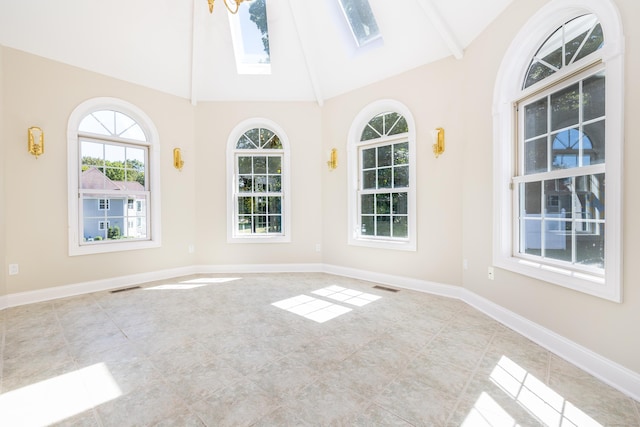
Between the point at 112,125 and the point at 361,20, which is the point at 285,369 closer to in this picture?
the point at 112,125

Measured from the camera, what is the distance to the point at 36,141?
10.9 feet

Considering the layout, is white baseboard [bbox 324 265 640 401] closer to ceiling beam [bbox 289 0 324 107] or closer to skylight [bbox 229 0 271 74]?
ceiling beam [bbox 289 0 324 107]

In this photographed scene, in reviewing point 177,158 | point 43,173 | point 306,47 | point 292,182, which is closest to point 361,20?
point 306,47

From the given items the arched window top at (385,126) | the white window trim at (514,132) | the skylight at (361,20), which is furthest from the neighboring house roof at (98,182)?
the white window trim at (514,132)

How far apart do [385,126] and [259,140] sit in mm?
2122

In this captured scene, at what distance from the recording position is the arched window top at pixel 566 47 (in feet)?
6.77

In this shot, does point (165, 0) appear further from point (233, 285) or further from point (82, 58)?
point (233, 285)

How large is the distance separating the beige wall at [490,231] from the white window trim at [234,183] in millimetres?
2681

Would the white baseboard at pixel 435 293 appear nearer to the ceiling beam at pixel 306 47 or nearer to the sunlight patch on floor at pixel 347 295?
the sunlight patch on floor at pixel 347 295

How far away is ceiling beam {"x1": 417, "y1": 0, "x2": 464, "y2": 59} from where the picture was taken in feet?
10.4

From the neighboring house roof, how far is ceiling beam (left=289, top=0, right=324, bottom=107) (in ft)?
10.5

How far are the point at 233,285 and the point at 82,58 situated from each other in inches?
138

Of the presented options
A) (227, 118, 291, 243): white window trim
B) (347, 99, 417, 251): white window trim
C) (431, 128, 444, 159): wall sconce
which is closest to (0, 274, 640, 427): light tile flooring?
(347, 99, 417, 251): white window trim

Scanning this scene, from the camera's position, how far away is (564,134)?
7.49 ft
